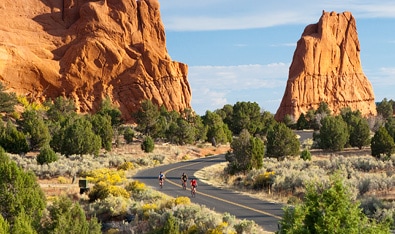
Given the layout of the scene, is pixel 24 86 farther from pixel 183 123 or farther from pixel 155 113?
pixel 183 123

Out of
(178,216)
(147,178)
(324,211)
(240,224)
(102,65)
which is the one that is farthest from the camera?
(102,65)

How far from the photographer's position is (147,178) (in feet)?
127

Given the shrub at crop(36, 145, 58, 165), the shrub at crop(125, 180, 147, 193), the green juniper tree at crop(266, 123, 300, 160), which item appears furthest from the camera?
the green juniper tree at crop(266, 123, 300, 160)

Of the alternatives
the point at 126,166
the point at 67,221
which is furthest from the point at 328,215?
the point at 126,166

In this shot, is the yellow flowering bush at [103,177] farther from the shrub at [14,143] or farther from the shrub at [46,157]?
the shrub at [14,143]

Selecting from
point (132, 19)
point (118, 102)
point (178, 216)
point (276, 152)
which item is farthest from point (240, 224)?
point (132, 19)

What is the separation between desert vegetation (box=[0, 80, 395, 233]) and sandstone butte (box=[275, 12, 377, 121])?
39907 mm

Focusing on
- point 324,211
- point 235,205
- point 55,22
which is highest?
point 55,22

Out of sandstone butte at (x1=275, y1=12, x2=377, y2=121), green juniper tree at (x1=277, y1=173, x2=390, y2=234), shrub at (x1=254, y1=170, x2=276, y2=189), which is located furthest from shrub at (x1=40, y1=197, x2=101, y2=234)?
sandstone butte at (x1=275, y1=12, x2=377, y2=121)

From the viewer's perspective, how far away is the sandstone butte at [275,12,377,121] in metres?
126

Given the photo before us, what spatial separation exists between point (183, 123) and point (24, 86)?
35.2 m

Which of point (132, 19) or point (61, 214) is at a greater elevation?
point (132, 19)

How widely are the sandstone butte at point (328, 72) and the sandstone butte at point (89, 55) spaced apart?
32.0 meters

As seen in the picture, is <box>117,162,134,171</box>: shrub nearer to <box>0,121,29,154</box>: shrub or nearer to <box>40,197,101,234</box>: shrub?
<box>0,121,29,154</box>: shrub
